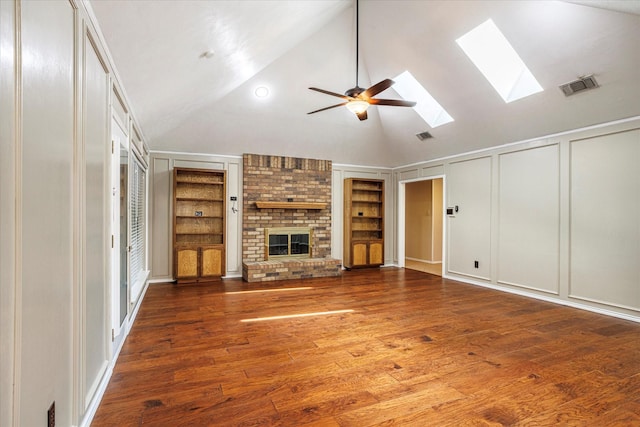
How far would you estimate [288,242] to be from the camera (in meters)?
7.04

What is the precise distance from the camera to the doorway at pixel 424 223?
28.5ft

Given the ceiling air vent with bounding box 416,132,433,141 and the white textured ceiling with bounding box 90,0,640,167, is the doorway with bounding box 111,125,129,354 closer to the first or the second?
the white textured ceiling with bounding box 90,0,640,167

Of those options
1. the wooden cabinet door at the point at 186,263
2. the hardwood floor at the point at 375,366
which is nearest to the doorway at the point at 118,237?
the hardwood floor at the point at 375,366

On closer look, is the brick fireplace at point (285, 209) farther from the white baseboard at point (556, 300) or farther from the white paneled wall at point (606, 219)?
the white paneled wall at point (606, 219)

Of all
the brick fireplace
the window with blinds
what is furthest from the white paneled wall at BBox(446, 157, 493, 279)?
the window with blinds

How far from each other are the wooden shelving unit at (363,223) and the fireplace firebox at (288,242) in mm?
950

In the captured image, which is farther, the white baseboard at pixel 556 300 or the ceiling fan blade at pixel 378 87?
the white baseboard at pixel 556 300

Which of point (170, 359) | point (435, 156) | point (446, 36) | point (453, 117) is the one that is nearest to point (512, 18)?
point (446, 36)

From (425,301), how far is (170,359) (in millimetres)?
3421

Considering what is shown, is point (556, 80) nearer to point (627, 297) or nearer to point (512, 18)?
point (512, 18)

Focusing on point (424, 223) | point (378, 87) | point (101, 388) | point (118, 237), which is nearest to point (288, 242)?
point (424, 223)

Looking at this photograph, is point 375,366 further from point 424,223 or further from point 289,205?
point 424,223

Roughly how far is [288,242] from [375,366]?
177 inches

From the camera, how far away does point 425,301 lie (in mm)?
4812
